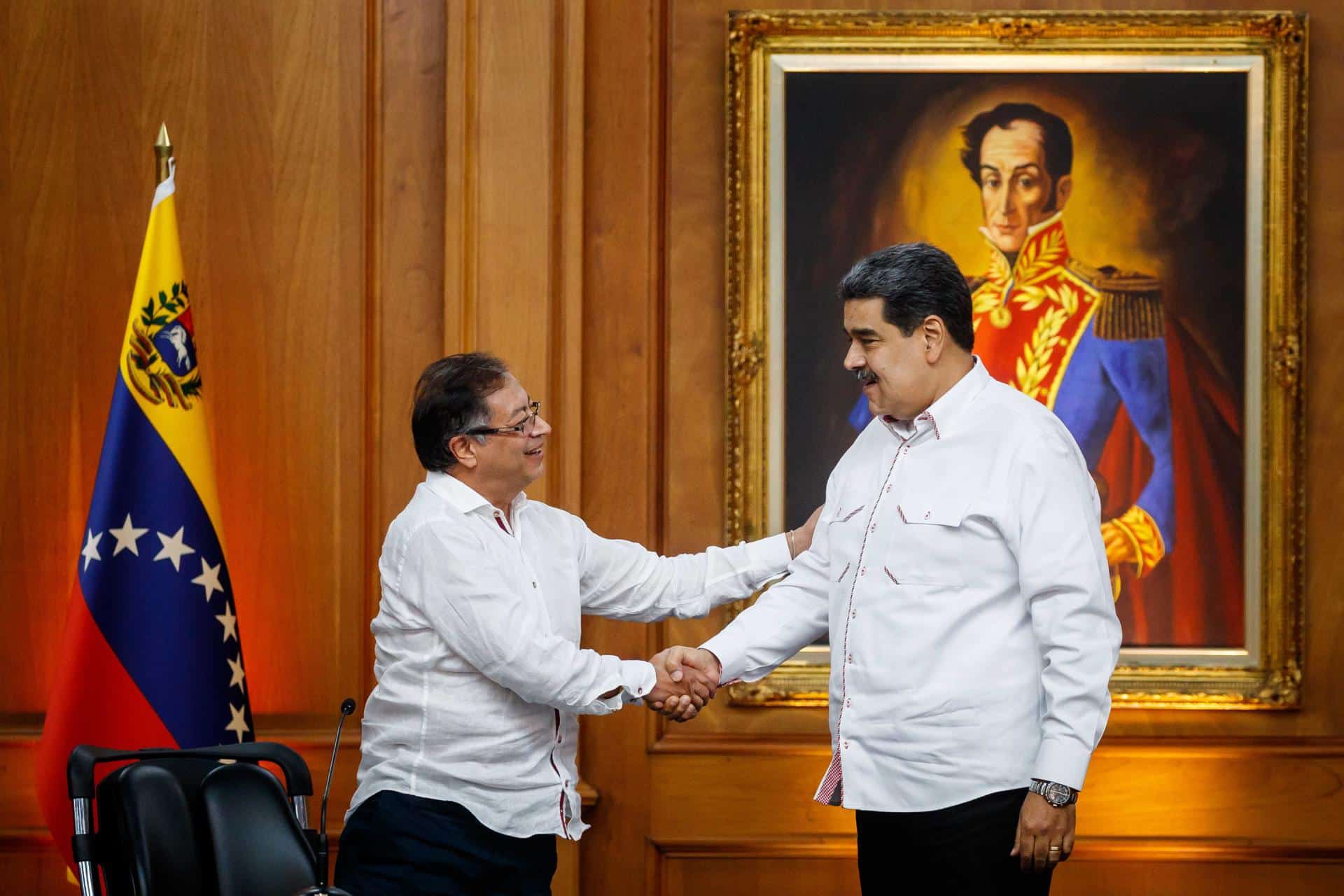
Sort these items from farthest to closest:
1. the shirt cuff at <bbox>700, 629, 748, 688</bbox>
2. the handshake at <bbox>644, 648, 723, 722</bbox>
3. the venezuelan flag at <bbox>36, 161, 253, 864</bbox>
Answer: the venezuelan flag at <bbox>36, 161, 253, 864</bbox> → the shirt cuff at <bbox>700, 629, 748, 688</bbox> → the handshake at <bbox>644, 648, 723, 722</bbox>

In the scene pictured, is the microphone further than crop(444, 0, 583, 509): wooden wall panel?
No

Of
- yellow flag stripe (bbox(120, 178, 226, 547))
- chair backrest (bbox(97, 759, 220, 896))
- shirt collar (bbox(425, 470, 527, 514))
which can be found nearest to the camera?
chair backrest (bbox(97, 759, 220, 896))

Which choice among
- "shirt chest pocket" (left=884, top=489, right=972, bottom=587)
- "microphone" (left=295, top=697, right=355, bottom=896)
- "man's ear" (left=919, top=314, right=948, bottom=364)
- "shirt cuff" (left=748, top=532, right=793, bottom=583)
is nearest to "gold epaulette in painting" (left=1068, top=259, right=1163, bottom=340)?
"shirt cuff" (left=748, top=532, right=793, bottom=583)

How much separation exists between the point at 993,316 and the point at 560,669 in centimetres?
167

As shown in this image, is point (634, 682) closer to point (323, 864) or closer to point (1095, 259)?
point (323, 864)

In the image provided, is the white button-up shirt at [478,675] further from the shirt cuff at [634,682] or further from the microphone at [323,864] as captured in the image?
the microphone at [323,864]

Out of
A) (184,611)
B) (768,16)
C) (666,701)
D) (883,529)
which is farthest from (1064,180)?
(184,611)

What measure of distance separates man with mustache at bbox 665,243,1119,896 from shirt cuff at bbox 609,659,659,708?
14.8 inches

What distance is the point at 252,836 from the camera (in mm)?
2178

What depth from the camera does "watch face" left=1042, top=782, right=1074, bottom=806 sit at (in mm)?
2191

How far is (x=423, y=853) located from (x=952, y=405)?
4.11ft

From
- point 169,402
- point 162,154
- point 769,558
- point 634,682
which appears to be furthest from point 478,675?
point 162,154

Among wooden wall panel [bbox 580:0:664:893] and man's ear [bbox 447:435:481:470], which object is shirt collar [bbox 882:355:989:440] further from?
wooden wall panel [bbox 580:0:664:893]

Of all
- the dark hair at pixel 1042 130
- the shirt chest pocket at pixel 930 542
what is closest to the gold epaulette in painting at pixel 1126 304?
the dark hair at pixel 1042 130
